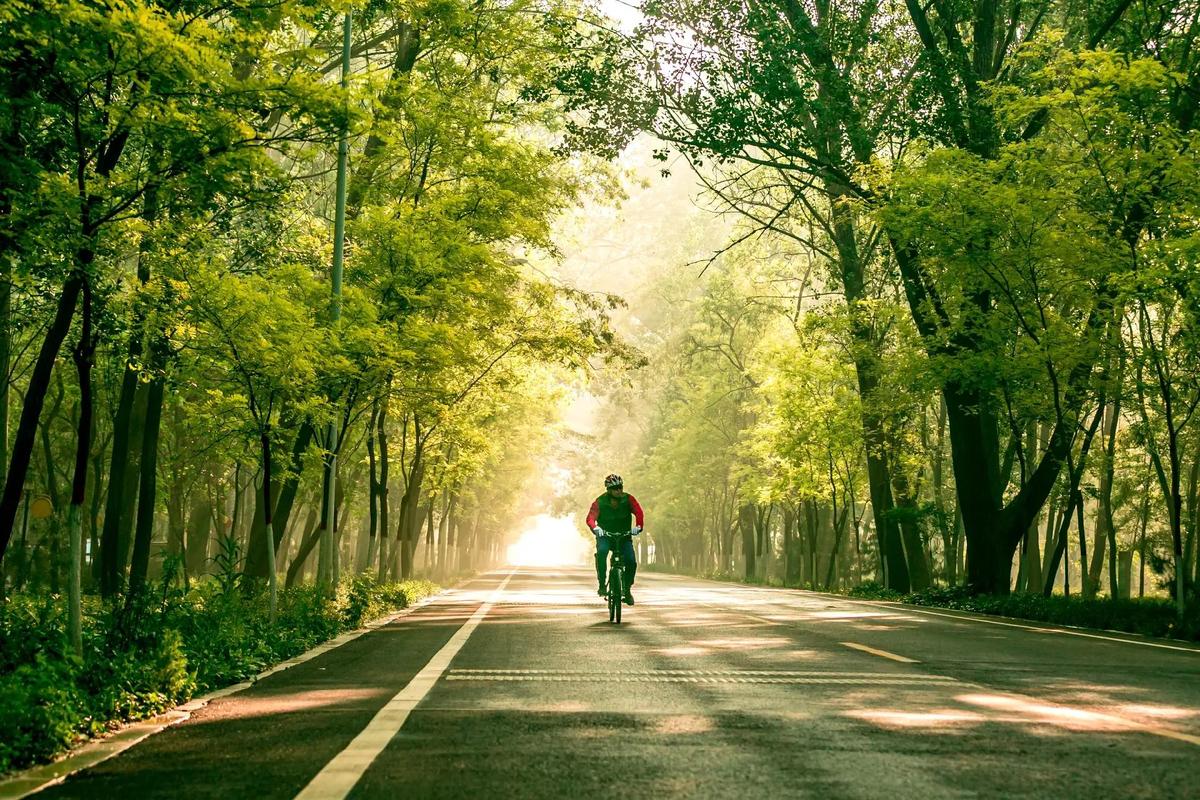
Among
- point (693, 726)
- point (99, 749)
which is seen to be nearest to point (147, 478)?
point (99, 749)

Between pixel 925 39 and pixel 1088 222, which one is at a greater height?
pixel 925 39

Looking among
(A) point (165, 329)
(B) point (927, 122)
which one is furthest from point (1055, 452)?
(A) point (165, 329)

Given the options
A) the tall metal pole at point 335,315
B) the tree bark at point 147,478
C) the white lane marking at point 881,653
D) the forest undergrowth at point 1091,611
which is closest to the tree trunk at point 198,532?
the tree bark at point 147,478

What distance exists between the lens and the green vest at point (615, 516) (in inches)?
632

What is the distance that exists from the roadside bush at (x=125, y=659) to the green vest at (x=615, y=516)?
382cm

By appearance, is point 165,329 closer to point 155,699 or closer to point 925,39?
point 155,699

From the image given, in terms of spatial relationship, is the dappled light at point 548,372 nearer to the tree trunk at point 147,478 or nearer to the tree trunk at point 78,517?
the tree trunk at point 78,517

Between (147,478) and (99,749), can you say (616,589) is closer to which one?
(147,478)

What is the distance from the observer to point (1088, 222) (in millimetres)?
18656

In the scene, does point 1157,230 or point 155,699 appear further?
point 1157,230

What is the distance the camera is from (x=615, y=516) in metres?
16.1

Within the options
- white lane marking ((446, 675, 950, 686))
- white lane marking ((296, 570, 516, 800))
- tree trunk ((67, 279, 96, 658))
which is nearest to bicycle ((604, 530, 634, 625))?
white lane marking ((296, 570, 516, 800))

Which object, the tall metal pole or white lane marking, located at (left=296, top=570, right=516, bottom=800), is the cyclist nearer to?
the tall metal pole

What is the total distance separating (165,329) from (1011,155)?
13.7m
